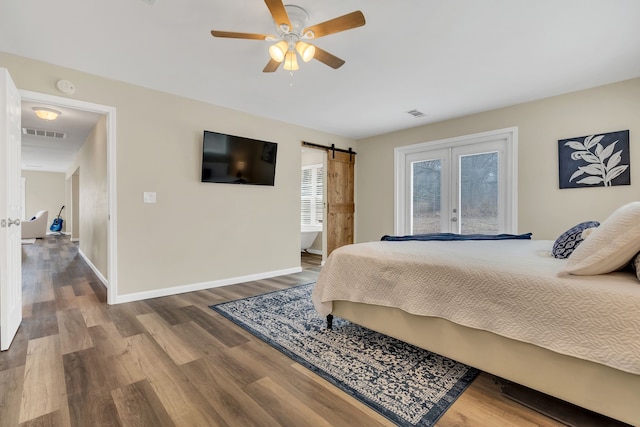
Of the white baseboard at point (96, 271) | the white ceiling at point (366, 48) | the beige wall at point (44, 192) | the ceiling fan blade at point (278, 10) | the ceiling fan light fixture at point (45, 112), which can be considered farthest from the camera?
the beige wall at point (44, 192)

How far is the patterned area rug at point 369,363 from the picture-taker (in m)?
1.56

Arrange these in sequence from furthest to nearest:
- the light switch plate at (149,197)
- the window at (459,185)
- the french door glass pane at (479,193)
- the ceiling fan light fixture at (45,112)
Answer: the french door glass pane at (479,193), the window at (459,185), the ceiling fan light fixture at (45,112), the light switch plate at (149,197)

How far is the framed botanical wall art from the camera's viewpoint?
3.09m

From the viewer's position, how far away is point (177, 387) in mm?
1698

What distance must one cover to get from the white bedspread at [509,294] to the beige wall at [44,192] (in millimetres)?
13149

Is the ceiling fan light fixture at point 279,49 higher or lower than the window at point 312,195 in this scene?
higher

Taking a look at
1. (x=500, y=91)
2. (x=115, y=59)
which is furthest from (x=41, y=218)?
(x=500, y=91)

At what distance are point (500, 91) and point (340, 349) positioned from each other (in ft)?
11.1

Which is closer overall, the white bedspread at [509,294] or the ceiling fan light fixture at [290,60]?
the white bedspread at [509,294]

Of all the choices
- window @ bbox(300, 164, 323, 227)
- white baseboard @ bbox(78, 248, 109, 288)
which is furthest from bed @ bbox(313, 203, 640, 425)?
window @ bbox(300, 164, 323, 227)

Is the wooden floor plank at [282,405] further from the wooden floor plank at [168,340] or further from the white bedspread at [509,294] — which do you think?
the white bedspread at [509,294]

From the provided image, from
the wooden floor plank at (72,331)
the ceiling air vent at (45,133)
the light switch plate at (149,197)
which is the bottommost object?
the wooden floor plank at (72,331)

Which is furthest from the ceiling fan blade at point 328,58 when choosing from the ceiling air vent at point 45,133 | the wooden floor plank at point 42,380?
the ceiling air vent at point 45,133

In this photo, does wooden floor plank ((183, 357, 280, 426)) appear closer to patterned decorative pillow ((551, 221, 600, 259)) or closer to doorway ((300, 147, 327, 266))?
patterned decorative pillow ((551, 221, 600, 259))
